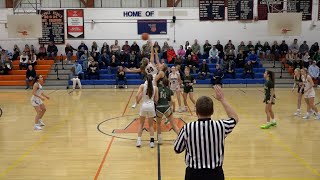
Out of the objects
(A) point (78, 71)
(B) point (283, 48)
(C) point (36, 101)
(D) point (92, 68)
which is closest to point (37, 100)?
(C) point (36, 101)

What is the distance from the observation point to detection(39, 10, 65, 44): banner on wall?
92.6ft

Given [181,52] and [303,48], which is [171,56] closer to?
[181,52]

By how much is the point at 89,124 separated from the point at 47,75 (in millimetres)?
14579

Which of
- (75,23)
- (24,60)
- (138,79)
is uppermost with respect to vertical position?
(75,23)

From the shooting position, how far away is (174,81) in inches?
575

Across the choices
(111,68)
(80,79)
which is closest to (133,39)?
(111,68)

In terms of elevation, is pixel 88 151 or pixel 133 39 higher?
pixel 133 39

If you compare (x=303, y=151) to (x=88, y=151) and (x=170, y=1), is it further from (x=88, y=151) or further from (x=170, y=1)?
(x=170, y=1)

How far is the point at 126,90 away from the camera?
22.9 meters

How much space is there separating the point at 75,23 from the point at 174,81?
646 inches

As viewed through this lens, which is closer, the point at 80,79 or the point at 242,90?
the point at 242,90

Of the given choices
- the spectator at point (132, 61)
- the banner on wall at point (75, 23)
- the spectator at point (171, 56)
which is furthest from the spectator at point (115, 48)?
the spectator at point (171, 56)

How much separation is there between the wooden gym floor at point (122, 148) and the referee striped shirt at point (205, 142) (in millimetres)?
3581

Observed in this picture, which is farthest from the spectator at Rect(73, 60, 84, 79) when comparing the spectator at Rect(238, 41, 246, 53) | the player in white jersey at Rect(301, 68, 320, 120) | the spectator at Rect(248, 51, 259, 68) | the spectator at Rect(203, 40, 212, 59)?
the player in white jersey at Rect(301, 68, 320, 120)
